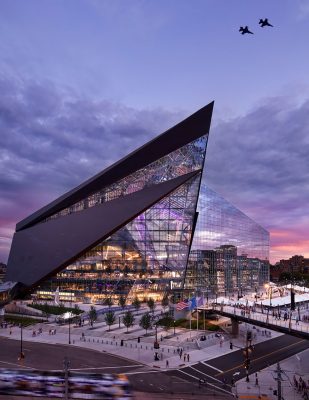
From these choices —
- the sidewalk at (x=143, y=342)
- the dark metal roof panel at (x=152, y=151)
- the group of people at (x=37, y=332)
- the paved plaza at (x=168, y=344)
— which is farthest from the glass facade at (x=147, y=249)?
the sidewalk at (x=143, y=342)

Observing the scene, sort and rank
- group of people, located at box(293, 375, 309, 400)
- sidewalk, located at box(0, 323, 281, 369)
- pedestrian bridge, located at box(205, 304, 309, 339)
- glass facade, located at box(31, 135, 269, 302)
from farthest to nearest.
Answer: glass facade, located at box(31, 135, 269, 302) < sidewalk, located at box(0, 323, 281, 369) < pedestrian bridge, located at box(205, 304, 309, 339) < group of people, located at box(293, 375, 309, 400)

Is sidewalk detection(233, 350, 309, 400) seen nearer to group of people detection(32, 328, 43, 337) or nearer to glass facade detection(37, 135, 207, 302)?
group of people detection(32, 328, 43, 337)

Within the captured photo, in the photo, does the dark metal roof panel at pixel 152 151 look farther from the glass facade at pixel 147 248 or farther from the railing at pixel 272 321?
the railing at pixel 272 321

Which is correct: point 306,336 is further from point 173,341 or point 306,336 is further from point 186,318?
point 186,318

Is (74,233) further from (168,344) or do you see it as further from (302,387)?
(302,387)

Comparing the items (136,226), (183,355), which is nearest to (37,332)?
(183,355)

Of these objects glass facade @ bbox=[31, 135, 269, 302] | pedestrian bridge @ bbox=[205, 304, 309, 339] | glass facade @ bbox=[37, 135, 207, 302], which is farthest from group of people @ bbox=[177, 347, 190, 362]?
glass facade @ bbox=[37, 135, 207, 302]

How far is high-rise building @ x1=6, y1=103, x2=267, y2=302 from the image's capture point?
86.5m

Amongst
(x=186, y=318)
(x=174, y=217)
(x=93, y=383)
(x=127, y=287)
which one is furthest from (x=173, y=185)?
(x=93, y=383)

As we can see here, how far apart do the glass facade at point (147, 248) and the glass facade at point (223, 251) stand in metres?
6.15

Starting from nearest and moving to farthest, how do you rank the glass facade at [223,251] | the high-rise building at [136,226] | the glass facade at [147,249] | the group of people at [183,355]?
1. the group of people at [183,355]
2. the high-rise building at [136,226]
3. the glass facade at [147,249]
4. the glass facade at [223,251]

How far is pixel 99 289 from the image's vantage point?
91.2 meters

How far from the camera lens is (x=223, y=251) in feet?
342

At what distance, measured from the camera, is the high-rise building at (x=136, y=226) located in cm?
8650
